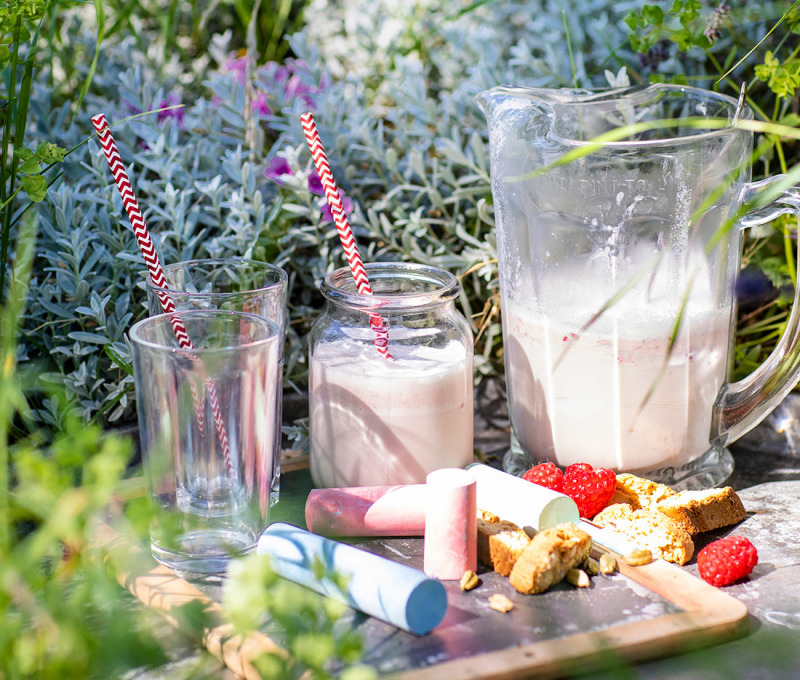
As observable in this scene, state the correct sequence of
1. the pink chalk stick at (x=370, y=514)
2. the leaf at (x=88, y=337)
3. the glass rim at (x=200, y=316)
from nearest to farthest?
the glass rim at (x=200, y=316) < the pink chalk stick at (x=370, y=514) < the leaf at (x=88, y=337)

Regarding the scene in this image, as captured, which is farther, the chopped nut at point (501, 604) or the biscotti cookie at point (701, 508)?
the biscotti cookie at point (701, 508)

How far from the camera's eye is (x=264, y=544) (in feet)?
2.62

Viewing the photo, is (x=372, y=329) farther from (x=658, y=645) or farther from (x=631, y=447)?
(x=658, y=645)

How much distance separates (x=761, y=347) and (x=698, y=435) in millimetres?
325

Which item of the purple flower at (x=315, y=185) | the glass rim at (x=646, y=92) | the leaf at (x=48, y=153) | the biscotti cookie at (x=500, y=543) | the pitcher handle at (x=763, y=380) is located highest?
the glass rim at (x=646, y=92)

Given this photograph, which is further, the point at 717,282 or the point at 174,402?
the point at 717,282

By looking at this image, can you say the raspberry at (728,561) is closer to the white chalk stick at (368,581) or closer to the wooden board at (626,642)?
the wooden board at (626,642)

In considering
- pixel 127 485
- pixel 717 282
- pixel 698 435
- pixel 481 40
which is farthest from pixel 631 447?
pixel 481 40

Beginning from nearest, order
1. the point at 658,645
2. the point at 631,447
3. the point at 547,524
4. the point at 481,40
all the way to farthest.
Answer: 1. the point at 658,645
2. the point at 547,524
3. the point at 631,447
4. the point at 481,40

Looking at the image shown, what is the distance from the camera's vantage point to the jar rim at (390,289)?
0.91 m

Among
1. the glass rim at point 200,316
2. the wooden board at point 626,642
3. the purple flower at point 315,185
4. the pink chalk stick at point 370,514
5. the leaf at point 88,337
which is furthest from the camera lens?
the purple flower at point 315,185

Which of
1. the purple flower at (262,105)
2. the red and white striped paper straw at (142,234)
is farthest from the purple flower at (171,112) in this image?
the red and white striped paper straw at (142,234)

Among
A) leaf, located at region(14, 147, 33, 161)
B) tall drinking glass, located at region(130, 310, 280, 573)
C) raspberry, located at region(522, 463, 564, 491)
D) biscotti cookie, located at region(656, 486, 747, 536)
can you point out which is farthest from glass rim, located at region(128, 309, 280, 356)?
biscotti cookie, located at region(656, 486, 747, 536)

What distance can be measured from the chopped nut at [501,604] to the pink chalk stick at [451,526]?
50mm
